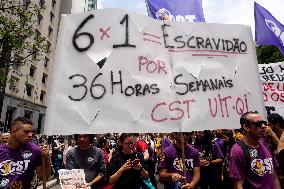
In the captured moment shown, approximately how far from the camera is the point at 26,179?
4.35 m

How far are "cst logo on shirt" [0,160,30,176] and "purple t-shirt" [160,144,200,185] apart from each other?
175 cm

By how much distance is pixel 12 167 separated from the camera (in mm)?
4301

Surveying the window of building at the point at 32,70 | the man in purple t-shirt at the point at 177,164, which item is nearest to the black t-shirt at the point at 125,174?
the man in purple t-shirt at the point at 177,164

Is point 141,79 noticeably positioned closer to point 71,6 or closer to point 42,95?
point 42,95

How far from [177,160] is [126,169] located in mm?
687

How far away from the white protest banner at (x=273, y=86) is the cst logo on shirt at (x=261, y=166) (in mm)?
4017

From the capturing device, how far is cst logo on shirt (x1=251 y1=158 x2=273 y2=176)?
3.92 m

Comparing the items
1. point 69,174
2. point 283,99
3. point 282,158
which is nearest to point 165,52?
point 282,158

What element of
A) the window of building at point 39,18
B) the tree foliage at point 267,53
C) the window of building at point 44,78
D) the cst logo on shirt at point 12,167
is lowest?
the cst logo on shirt at point 12,167

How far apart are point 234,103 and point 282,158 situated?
2.63 feet

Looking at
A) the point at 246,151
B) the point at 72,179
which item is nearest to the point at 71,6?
the point at 72,179

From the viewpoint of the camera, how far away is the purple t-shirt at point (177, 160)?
4.92 metres

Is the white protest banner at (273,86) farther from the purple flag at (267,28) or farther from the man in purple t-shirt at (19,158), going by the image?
the man in purple t-shirt at (19,158)

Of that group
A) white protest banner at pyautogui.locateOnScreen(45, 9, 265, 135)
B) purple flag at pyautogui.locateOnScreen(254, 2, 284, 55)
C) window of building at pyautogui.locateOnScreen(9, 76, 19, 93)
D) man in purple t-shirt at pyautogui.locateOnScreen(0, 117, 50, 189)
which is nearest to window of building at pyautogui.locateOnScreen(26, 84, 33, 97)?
window of building at pyautogui.locateOnScreen(9, 76, 19, 93)
